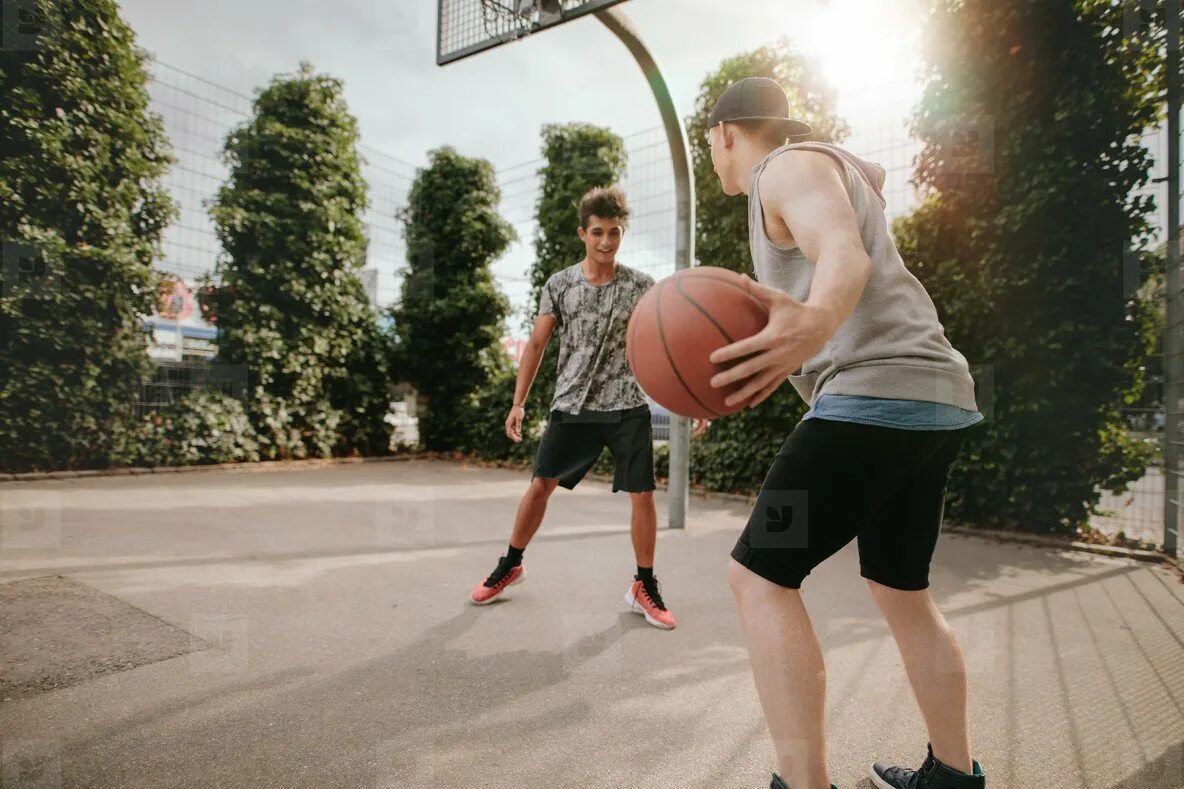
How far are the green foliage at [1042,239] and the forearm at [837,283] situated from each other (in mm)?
4730

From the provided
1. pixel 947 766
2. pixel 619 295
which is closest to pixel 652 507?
pixel 619 295

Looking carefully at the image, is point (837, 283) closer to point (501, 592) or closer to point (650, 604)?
point (650, 604)

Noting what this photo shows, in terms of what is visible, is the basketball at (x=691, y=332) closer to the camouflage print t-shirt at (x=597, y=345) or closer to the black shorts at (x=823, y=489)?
the black shorts at (x=823, y=489)

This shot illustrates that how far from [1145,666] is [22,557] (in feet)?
18.7

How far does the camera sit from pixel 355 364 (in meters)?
10.2

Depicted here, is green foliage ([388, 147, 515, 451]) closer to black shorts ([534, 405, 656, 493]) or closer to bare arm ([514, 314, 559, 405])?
bare arm ([514, 314, 559, 405])

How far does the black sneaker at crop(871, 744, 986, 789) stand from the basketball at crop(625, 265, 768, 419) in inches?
43.8

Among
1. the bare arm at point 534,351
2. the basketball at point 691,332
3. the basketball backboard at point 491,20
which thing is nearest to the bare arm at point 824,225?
the basketball at point 691,332

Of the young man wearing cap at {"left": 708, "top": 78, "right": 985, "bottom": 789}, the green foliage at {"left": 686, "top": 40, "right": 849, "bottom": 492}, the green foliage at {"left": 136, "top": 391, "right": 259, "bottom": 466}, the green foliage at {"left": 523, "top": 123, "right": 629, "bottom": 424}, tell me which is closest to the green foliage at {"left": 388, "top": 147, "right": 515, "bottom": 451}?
the green foliage at {"left": 523, "top": 123, "right": 629, "bottom": 424}

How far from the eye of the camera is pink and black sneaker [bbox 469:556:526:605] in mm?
3366

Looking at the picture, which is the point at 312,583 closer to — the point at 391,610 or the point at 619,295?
the point at 391,610

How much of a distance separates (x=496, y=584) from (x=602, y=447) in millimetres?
904

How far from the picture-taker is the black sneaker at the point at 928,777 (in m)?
1.64

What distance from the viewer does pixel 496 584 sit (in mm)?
3404
